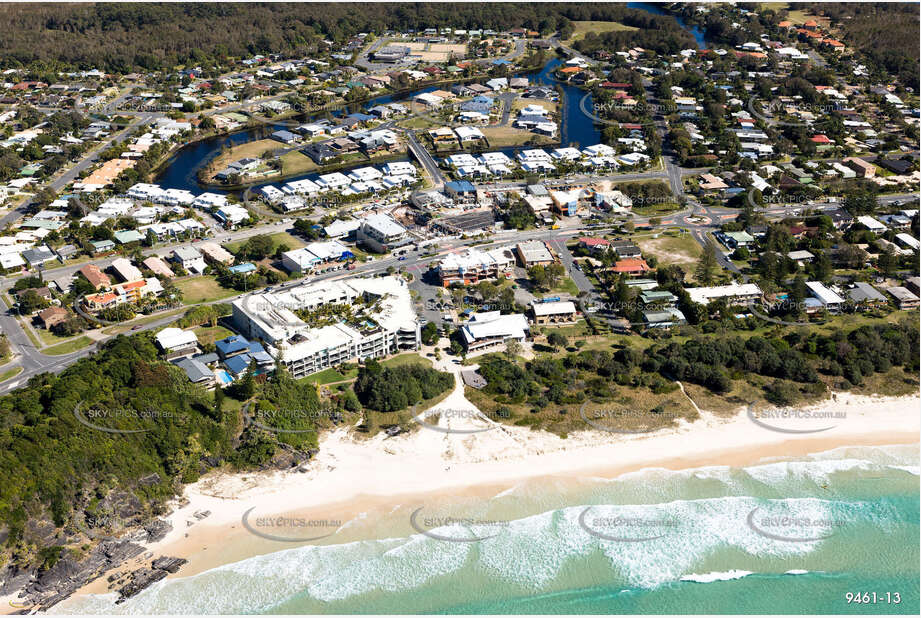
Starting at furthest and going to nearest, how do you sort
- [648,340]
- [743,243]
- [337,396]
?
[743,243] < [648,340] < [337,396]

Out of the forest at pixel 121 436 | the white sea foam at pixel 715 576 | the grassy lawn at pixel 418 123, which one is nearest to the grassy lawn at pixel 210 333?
the forest at pixel 121 436

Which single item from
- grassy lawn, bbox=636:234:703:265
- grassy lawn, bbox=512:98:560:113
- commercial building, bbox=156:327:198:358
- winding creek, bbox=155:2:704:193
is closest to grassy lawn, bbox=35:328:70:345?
commercial building, bbox=156:327:198:358

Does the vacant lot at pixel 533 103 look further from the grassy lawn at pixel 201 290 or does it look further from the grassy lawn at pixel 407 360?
the grassy lawn at pixel 407 360

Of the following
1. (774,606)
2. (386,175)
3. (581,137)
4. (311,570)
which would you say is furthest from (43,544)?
(581,137)

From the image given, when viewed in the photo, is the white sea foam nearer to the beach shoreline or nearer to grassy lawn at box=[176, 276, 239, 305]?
the beach shoreline

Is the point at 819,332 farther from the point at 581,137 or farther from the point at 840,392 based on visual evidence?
the point at 581,137

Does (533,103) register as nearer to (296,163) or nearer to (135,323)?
(296,163)

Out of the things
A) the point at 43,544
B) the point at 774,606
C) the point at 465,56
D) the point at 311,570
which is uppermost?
the point at 465,56
